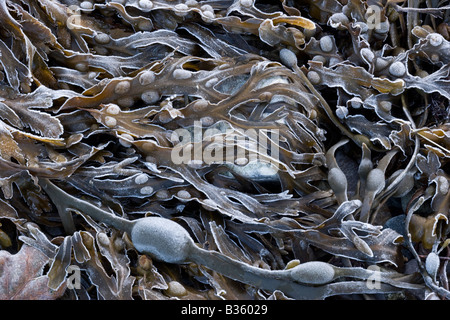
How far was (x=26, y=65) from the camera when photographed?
1145 mm

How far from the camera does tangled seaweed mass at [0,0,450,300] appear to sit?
994 millimetres

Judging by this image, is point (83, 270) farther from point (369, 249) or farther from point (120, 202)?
point (369, 249)

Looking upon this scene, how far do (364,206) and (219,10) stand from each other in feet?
2.04

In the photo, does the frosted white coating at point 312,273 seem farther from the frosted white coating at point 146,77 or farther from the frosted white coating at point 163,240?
the frosted white coating at point 146,77

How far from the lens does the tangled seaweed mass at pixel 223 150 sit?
3.26ft

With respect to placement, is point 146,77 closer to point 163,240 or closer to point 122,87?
point 122,87

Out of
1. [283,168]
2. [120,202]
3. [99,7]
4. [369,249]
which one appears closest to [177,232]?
[120,202]

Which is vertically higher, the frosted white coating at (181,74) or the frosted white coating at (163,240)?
the frosted white coating at (181,74)

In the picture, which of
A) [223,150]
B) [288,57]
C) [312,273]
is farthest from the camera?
[288,57]

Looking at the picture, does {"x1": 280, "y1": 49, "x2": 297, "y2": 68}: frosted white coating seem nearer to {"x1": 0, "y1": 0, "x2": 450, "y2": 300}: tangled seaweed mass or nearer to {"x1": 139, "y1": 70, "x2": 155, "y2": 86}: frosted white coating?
{"x1": 0, "y1": 0, "x2": 450, "y2": 300}: tangled seaweed mass

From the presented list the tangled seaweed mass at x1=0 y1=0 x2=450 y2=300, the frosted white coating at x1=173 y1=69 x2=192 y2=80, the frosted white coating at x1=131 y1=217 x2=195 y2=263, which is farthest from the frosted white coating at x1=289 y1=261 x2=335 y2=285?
the frosted white coating at x1=173 y1=69 x2=192 y2=80

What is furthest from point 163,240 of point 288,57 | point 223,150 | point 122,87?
point 288,57

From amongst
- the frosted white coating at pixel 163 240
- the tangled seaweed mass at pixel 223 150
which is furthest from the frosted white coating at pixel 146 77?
the frosted white coating at pixel 163 240

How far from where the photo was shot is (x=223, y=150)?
42.6 inches
